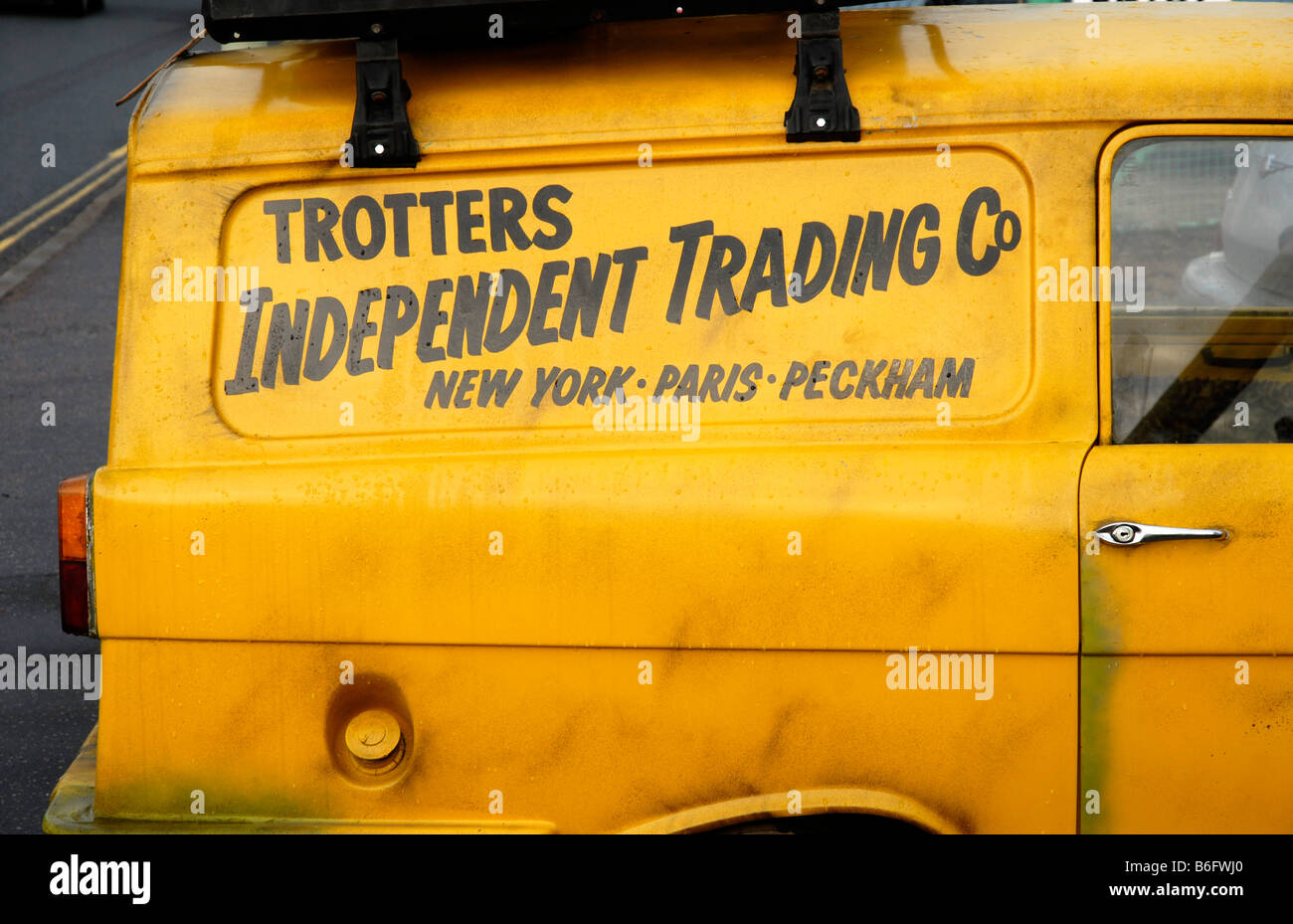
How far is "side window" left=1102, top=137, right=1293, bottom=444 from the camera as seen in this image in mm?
2596

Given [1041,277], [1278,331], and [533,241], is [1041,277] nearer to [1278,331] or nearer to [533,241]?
[1278,331]

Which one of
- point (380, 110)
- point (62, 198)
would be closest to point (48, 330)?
point (62, 198)

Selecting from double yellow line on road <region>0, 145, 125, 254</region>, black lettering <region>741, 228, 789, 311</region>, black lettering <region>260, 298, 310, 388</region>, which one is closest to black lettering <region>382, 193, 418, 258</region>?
black lettering <region>260, 298, 310, 388</region>

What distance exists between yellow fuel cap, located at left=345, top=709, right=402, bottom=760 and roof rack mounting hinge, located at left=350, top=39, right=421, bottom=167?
1.09m

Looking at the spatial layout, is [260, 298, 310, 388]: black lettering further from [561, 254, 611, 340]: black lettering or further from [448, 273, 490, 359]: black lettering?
[561, 254, 611, 340]: black lettering

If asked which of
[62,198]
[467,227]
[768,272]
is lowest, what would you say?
[768,272]

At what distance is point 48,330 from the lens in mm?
8625

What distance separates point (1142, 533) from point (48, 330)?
7.94 metres

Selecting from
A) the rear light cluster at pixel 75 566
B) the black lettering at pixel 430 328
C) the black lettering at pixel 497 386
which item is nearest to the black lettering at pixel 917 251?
the black lettering at pixel 497 386

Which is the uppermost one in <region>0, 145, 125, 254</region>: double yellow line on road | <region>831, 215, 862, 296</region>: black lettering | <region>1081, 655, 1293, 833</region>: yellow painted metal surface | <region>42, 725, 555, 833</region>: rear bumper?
<region>0, 145, 125, 254</region>: double yellow line on road

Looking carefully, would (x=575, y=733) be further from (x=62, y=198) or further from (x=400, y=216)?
(x=62, y=198)

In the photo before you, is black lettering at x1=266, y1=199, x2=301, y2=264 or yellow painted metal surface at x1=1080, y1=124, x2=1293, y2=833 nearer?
yellow painted metal surface at x1=1080, y1=124, x2=1293, y2=833

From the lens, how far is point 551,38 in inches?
107

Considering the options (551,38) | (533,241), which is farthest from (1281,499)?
(551,38)
